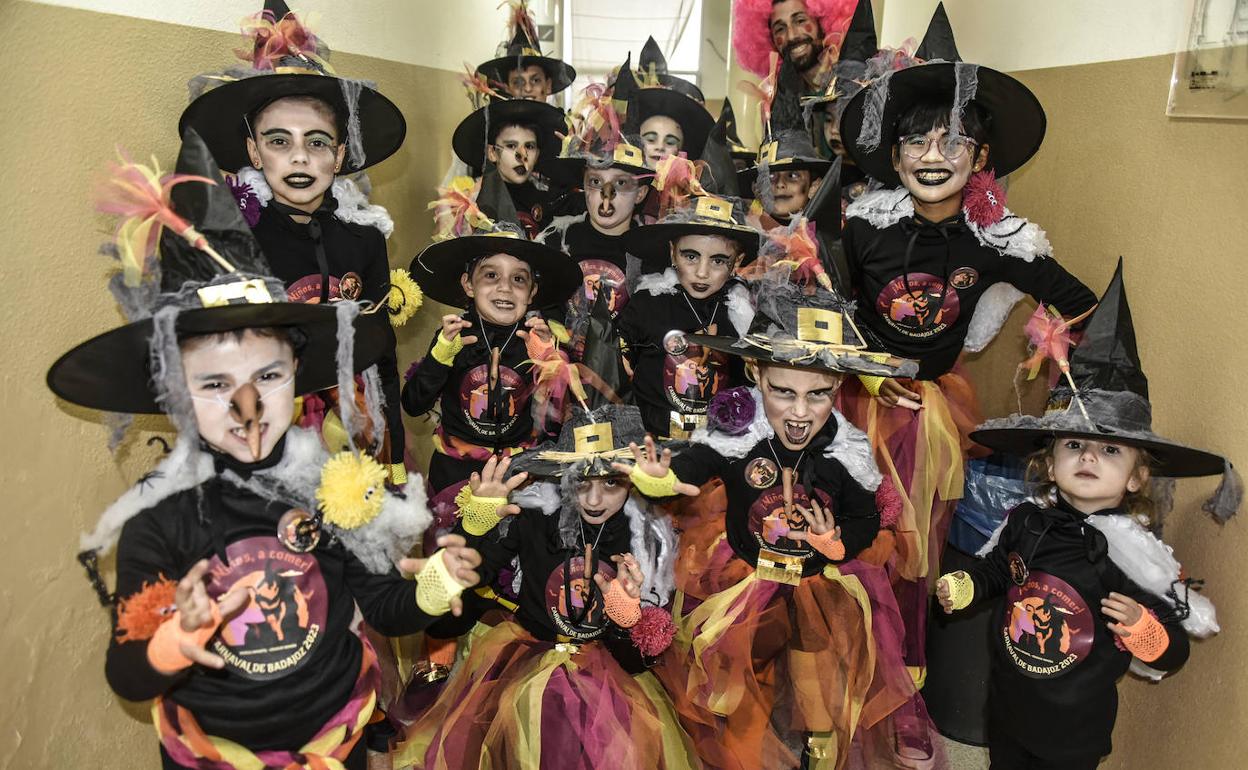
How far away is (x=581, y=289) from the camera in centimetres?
364

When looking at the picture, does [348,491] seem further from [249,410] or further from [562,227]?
[562,227]

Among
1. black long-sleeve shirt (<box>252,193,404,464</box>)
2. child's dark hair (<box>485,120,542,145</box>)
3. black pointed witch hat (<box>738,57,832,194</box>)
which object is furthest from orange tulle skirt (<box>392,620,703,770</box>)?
child's dark hair (<box>485,120,542,145</box>)

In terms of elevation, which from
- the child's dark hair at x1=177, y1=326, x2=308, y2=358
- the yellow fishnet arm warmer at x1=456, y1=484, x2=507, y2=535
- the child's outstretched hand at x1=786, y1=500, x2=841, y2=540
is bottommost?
the child's outstretched hand at x1=786, y1=500, x2=841, y2=540

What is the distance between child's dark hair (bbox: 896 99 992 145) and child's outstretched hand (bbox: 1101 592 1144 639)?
1.60 metres

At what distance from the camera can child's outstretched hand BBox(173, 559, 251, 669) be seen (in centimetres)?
162

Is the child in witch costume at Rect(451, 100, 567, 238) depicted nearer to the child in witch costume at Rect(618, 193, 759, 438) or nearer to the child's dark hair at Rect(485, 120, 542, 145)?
the child's dark hair at Rect(485, 120, 542, 145)

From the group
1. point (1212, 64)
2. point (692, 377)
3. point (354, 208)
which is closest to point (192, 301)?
point (354, 208)

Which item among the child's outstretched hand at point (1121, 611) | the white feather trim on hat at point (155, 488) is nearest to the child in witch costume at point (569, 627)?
the white feather trim on hat at point (155, 488)

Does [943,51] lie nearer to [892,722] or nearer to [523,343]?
[523,343]

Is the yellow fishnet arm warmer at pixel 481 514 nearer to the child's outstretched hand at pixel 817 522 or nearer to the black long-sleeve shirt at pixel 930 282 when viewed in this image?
the child's outstretched hand at pixel 817 522

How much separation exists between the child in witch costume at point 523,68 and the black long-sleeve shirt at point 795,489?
2.79m

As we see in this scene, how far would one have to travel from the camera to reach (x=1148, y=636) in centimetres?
219

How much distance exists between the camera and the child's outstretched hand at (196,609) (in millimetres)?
1620

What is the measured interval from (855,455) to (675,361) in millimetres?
884
